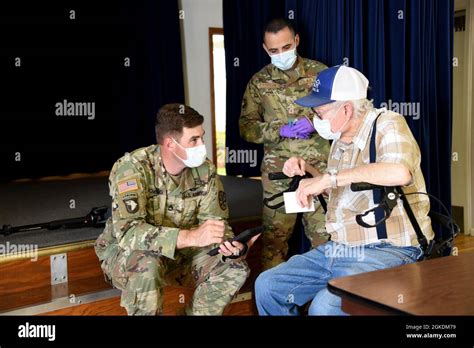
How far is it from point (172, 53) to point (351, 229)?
136 inches

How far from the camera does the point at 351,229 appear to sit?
1930 millimetres

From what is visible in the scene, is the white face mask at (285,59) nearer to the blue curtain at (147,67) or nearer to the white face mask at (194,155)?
the white face mask at (194,155)

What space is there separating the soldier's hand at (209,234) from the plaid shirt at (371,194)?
0.40m

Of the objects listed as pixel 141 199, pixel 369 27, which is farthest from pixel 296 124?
pixel 141 199

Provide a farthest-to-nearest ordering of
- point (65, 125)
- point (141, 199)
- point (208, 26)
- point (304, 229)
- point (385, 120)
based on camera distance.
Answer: point (208, 26) < point (65, 125) < point (304, 229) < point (141, 199) < point (385, 120)

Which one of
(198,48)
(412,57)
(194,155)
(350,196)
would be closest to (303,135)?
(412,57)

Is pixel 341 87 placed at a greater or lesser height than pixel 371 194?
greater

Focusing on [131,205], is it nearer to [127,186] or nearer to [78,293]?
[127,186]

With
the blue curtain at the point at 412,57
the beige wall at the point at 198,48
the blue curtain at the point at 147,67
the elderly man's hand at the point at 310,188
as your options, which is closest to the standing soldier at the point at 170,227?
the elderly man's hand at the point at 310,188

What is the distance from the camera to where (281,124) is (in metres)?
3.00

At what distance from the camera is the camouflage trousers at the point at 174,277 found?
7.15ft

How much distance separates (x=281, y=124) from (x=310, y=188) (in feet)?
3.83

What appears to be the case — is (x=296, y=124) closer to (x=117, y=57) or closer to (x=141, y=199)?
(x=141, y=199)

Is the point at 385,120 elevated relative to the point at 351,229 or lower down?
elevated
